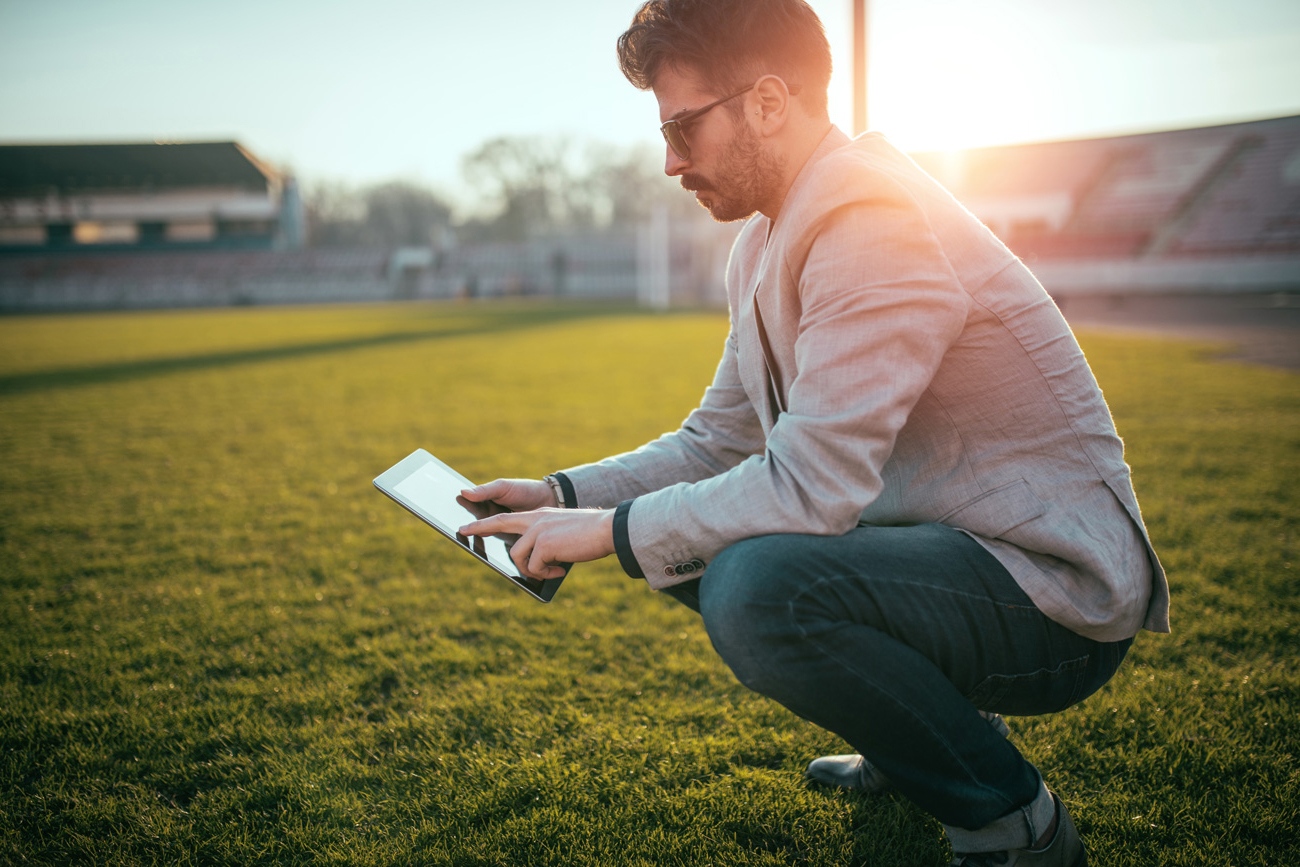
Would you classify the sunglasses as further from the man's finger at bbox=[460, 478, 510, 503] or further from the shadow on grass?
the shadow on grass

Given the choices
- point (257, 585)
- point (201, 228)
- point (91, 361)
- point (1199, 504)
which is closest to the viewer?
point (257, 585)

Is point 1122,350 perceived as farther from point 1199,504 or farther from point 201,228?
point 201,228

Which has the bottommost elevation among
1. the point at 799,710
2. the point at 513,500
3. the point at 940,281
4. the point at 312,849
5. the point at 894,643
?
the point at 312,849

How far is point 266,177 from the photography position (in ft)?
186

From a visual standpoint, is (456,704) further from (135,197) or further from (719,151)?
(135,197)

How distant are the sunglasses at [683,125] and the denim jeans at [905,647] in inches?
31.7

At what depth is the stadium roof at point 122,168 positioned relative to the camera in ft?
177

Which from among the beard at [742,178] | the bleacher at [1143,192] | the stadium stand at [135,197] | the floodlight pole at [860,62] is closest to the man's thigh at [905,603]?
the beard at [742,178]

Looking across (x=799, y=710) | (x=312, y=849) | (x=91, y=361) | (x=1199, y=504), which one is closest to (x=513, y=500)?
(x=799, y=710)

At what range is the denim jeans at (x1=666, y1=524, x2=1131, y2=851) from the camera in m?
1.33

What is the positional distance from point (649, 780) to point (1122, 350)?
13.7m

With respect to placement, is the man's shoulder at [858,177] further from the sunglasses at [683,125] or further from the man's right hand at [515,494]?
the man's right hand at [515,494]

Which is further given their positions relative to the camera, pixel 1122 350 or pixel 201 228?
pixel 201 228

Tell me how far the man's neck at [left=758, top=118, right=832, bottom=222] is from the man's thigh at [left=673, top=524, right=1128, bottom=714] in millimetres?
707
